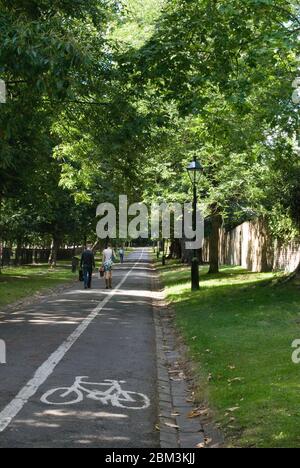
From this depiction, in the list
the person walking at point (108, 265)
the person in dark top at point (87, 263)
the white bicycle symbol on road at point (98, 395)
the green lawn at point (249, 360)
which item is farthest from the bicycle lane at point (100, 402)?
the person in dark top at point (87, 263)

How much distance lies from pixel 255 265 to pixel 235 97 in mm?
18177

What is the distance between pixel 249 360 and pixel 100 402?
2.93 meters

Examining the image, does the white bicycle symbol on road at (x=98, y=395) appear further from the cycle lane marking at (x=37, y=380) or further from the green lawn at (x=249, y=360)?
the green lawn at (x=249, y=360)

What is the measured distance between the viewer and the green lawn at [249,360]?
239 inches

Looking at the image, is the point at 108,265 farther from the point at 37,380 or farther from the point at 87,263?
the point at 37,380

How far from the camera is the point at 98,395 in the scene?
754 cm

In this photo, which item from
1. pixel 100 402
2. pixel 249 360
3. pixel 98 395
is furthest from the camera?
pixel 249 360

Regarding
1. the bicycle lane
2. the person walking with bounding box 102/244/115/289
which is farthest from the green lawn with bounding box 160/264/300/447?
the person walking with bounding box 102/244/115/289

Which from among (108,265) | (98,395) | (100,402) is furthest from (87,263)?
(100,402)

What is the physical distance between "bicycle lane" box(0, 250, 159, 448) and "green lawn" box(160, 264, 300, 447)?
2.73ft

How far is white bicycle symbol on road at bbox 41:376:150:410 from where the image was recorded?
7180 millimetres

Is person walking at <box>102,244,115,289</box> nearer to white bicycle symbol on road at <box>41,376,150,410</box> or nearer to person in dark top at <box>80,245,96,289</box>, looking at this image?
person in dark top at <box>80,245,96,289</box>

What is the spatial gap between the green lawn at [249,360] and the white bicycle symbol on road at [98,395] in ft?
3.01
